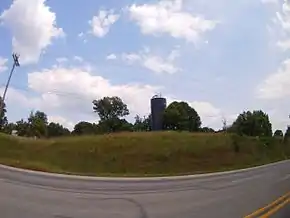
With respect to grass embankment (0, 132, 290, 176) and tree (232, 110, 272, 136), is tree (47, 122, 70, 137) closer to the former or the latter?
tree (232, 110, 272, 136)

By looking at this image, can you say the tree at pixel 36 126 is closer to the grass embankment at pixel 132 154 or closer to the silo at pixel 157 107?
the silo at pixel 157 107

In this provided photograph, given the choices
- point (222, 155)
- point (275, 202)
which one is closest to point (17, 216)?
point (275, 202)

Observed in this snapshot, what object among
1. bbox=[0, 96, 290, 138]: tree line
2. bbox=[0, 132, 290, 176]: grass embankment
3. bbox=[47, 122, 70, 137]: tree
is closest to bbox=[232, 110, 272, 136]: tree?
bbox=[0, 96, 290, 138]: tree line

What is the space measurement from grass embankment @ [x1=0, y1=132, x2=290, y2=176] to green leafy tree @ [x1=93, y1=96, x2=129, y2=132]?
59388 millimetres

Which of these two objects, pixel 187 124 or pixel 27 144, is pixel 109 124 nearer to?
pixel 187 124

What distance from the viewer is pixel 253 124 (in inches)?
4737

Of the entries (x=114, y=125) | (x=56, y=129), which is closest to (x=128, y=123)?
(x=114, y=125)

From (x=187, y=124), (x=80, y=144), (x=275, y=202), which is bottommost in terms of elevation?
(x=275, y=202)

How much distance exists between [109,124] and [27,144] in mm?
67644

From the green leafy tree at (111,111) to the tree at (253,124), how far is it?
29.7 meters

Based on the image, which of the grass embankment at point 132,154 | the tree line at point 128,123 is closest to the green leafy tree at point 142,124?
the tree line at point 128,123

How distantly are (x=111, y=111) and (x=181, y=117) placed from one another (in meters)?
19.2

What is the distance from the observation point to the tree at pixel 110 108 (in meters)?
119

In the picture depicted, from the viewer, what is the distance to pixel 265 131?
401ft
